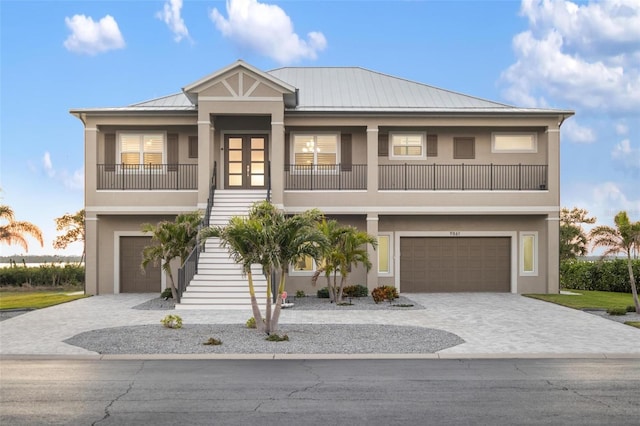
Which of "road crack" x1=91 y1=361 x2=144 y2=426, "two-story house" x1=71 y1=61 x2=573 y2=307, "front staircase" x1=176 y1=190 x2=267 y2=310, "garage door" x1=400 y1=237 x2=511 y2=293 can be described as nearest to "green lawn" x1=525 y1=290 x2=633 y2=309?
"two-story house" x1=71 y1=61 x2=573 y2=307

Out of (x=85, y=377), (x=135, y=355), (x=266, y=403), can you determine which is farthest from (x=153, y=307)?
(x=266, y=403)

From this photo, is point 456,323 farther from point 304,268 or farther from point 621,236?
point 304,268

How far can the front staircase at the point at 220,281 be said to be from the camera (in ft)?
62.5

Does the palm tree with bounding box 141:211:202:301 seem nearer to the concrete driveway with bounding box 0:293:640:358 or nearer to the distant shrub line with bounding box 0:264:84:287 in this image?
the concrete driveway with bounding box 0:293:640:358

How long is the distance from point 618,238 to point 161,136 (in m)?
17.9

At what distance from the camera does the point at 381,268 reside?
24984mm

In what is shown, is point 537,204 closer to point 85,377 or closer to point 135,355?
point 135,355

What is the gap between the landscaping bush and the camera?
2809 cm

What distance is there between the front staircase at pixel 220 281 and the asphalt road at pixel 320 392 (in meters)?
7.25

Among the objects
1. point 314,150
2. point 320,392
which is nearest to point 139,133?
point 314,150

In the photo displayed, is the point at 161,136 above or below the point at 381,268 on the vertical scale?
above

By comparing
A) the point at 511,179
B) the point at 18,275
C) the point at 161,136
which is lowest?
the point at 18,275

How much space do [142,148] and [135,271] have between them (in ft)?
17.1

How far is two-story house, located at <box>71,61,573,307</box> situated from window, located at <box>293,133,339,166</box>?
0.14 ft
